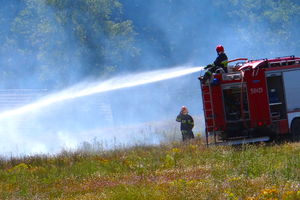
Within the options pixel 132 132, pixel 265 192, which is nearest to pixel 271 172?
pixel 265 192

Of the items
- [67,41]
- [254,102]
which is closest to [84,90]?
[67,41]

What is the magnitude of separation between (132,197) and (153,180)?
173cm

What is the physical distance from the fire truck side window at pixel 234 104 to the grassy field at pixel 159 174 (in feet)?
3.54

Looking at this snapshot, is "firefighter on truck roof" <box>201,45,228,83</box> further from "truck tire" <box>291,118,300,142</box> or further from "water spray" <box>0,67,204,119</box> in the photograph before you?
"water spray" <box>0,67,204,119</box>

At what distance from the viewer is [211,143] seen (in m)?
14.4

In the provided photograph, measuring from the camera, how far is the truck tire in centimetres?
1430

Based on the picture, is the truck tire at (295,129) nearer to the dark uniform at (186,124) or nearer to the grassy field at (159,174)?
the grassy field at (159,174)

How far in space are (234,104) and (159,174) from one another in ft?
15.7

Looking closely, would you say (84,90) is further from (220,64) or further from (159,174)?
(159,174)

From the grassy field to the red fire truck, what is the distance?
94cm

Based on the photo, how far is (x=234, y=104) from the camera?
14.4 metres

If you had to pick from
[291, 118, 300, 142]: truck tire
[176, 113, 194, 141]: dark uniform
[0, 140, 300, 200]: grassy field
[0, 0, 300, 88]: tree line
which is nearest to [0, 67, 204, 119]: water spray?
[0, 0, 300, 88]: tree line

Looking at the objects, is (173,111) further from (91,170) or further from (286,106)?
(91,170)

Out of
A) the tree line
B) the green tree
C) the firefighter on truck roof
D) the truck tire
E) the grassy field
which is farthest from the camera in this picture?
the tree line
